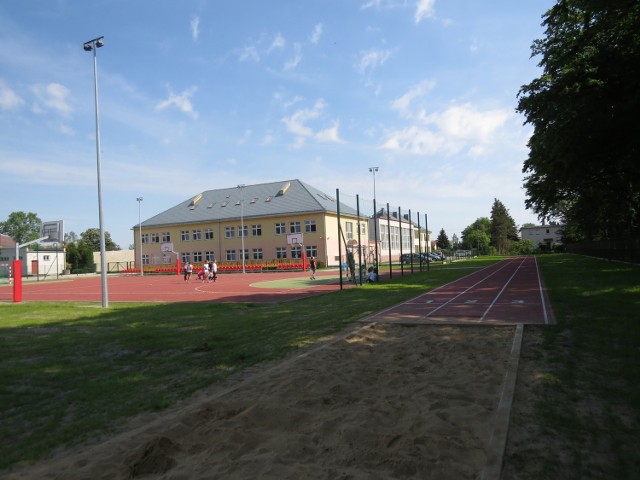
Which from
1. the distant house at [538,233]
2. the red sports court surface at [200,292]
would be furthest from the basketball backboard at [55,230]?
the distant house at [538,233]

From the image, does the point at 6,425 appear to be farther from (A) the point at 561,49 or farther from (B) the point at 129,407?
(A) the point at 561,49

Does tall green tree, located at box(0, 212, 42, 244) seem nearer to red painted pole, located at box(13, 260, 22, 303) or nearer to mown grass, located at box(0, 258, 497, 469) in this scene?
red painted pole, located at box(13, 260, 22, 303)

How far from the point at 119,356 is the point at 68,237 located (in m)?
154

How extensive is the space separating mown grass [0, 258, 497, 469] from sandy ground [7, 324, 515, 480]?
54 centimetres

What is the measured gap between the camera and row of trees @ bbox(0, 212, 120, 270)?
7762 centimetres

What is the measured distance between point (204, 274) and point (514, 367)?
3336 cm

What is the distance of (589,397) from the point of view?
5.20 m

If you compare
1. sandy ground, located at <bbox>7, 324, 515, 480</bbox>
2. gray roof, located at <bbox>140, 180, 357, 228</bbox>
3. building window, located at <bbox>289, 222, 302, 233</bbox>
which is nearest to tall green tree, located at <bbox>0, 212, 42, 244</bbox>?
gray roof, located at <bbox>140, 180, 357, 228</bbox>

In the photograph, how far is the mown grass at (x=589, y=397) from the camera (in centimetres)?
366

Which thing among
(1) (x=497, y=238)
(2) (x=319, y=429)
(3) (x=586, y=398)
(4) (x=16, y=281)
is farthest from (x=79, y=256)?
(1) (x=497, y=238)

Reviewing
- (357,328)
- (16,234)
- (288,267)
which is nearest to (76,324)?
(357,328)

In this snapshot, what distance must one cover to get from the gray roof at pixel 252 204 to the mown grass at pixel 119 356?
43.3 m

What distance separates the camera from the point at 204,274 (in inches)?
1473

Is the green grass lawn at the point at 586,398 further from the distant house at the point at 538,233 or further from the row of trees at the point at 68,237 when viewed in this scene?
the distant house at the point at 538,233
